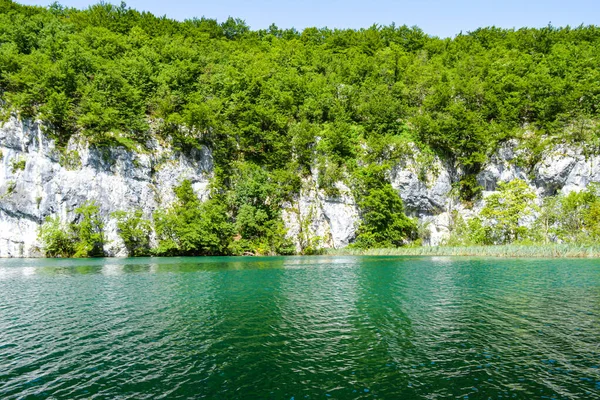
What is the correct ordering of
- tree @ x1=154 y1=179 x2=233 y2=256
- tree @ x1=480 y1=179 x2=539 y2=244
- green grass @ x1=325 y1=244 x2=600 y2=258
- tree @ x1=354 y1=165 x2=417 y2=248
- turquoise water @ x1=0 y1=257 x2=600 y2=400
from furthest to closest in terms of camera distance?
tree @ x1=354 y1=165 x2=417 y2=248, tree @ x1=480 y1=179 x2=539 y2=244, tree @ x1=154 y1=179 x2=233 y2=256, green grass @ x1=325 y1=244 x2=600 y2=258, turquoise water @ x1=0 y1=257 x2=600 y2=400

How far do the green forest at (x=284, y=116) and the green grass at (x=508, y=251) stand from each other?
459cm

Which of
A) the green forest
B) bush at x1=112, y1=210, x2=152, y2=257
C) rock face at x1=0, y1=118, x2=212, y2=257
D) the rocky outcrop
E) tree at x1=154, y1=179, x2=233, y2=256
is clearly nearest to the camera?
rock face at x1=0, y1=118, x2=212, y2=257

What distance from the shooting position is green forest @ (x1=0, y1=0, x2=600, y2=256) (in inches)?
2201

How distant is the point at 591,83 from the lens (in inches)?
2537

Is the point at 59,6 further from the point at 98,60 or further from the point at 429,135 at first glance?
the point at 429,135

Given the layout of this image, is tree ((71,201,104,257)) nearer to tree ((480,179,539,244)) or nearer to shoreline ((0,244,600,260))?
shoreline ((0,244,600,260))

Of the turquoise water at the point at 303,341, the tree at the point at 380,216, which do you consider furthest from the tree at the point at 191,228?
the turquoise water at the point at 303,341

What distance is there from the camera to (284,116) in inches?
2847

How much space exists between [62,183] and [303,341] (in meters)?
55.0

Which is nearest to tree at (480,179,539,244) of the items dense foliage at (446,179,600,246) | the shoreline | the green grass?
dense foliage at (446,179,600,246)

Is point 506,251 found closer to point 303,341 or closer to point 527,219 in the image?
point 527,219

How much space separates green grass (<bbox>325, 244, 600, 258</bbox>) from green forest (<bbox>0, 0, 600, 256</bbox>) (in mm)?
4589

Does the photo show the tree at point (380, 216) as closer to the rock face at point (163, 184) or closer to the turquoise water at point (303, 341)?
the rock face at point (163, 184)

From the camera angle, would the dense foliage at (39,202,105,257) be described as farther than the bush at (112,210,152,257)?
No
